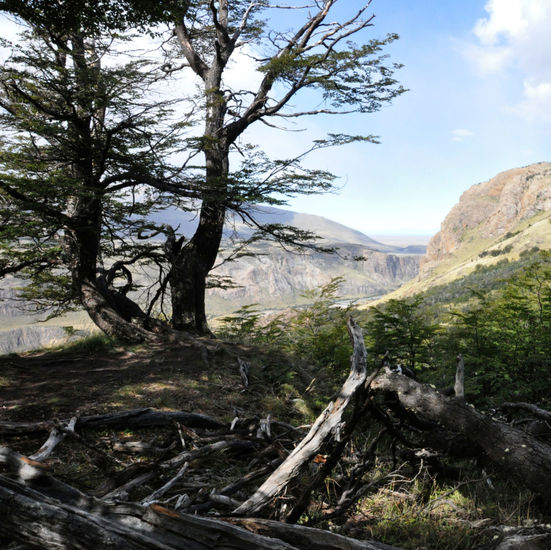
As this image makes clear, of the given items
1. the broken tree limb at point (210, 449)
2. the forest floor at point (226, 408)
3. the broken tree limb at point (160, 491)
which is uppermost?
the broken tree limb at point (160, 491)

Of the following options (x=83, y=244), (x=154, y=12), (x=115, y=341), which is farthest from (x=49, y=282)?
(x=154, y=12)

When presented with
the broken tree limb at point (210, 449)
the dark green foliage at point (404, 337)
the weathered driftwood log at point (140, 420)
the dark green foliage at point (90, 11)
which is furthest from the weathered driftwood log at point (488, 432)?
the dark green foliage at point (90, 11)

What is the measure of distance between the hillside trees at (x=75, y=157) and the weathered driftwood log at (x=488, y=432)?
6476 millimetres

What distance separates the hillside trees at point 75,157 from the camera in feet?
23.1

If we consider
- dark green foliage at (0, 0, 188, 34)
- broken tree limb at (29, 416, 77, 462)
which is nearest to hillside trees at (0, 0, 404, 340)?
dark green foliage at (0, 0, 188, 34)

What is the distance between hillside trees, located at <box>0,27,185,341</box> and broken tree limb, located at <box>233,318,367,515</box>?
6229mm

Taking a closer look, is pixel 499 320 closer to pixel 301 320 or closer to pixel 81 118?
pixel 301 320

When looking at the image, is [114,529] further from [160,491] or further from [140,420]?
[140,420]

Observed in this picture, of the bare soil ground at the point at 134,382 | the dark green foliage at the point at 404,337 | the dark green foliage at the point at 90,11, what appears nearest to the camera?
the bare soil ground at the point at 134,382

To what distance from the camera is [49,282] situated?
1220cm

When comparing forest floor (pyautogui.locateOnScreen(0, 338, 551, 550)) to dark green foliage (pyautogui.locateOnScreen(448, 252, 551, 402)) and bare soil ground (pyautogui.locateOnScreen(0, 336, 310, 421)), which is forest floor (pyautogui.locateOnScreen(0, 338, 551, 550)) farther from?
dark green foliage (pyautogui.locateOnScreen(448, 252, 551, 402))

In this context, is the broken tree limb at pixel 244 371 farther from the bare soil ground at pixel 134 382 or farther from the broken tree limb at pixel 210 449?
the broken tree limb at pixel 210 449

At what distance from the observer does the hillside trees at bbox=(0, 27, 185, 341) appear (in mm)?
7027

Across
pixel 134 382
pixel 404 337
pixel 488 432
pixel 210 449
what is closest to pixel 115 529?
pixel 210 449
